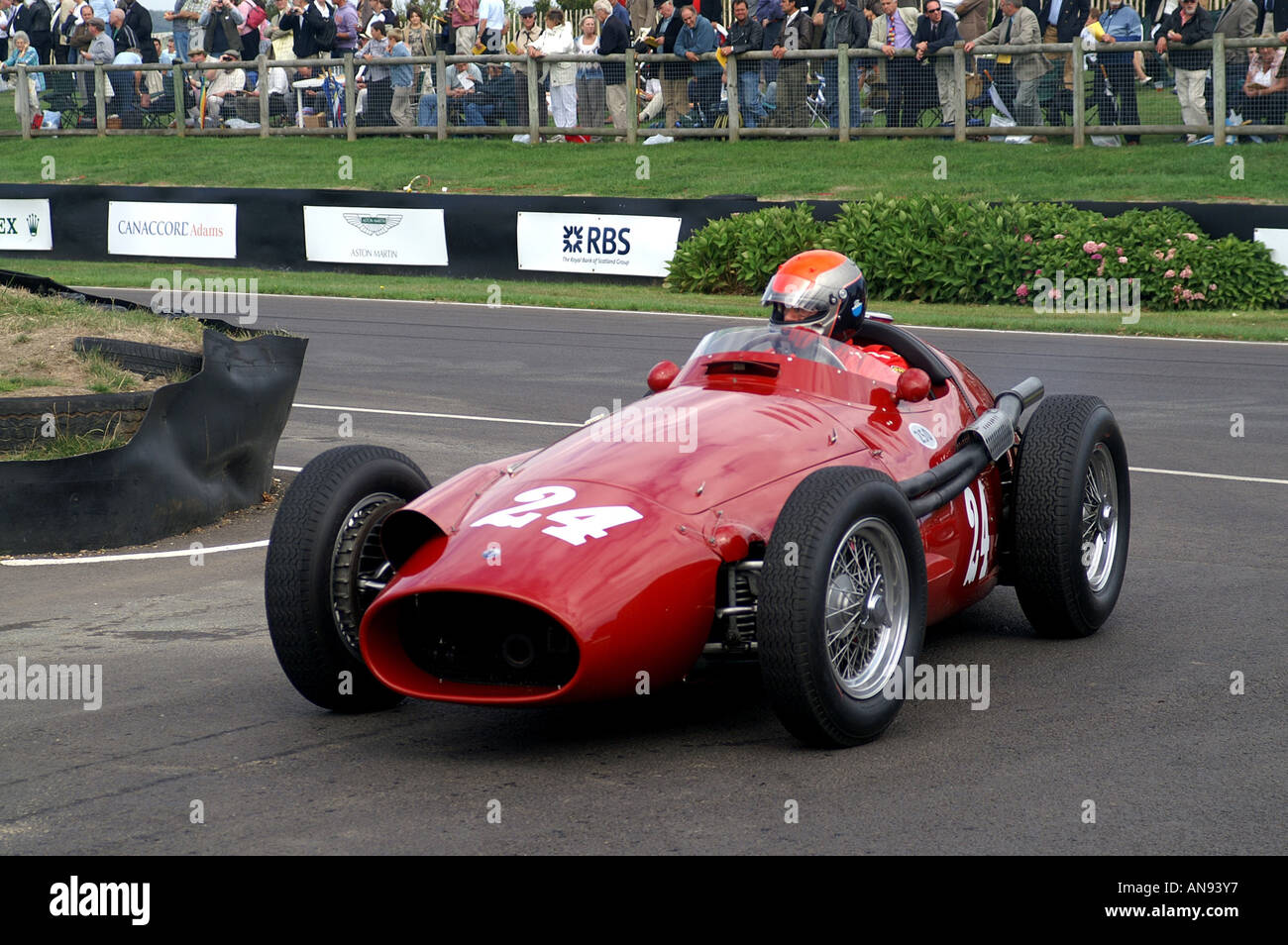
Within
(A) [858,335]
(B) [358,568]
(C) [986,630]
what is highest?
(A) [858,335]

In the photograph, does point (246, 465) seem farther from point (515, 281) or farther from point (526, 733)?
point (515, 281)

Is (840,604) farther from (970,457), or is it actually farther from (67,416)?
(67,416)

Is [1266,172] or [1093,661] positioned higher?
[1266,172]

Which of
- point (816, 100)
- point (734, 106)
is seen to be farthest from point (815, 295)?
point (734, 106)

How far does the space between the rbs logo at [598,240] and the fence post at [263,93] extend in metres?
12.3

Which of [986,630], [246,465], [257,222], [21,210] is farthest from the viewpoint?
[21,210]

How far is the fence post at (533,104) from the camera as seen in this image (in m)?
28.6

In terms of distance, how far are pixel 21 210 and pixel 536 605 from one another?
2421 centimetres

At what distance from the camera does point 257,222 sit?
2461 cm

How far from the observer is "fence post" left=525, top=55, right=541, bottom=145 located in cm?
2862

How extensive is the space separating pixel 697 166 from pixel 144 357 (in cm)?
1779

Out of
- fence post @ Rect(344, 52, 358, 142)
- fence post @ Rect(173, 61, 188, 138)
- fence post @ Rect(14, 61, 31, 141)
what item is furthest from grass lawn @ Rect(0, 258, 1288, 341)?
fence post @ Rect(14, 61, 31, 141)
